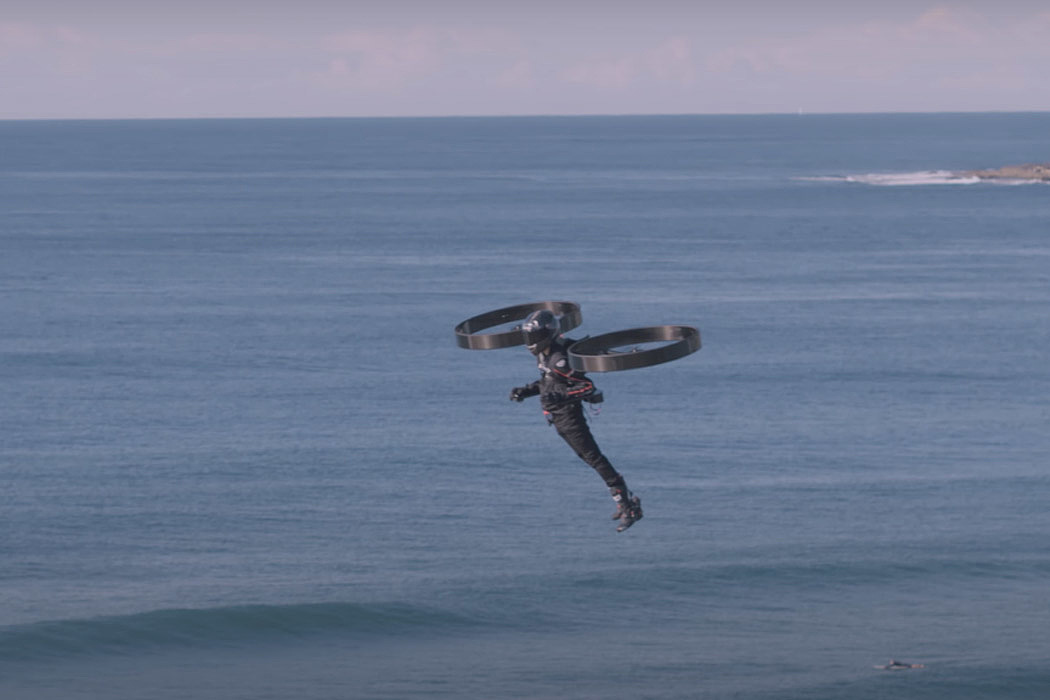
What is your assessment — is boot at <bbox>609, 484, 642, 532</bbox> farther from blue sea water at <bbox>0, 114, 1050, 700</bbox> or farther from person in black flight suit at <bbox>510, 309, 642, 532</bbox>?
blue sea water at <bbox>0, 114, 1050, 700</bbox>

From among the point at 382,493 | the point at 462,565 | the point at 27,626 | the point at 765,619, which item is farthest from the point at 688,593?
the point at 27,626

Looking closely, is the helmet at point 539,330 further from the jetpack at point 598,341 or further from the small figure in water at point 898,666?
the small figure in water at point 898,666

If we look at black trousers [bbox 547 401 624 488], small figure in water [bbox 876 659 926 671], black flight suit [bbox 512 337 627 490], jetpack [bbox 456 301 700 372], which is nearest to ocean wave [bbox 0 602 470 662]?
small figure in water [bbox 876 659 926 671]

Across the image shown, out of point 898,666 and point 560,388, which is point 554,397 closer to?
point 560,388

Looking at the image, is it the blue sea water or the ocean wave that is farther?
the ocean wave

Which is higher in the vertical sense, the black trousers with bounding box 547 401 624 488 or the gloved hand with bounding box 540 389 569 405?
the gloved hand with bounding box 540 389 569 405

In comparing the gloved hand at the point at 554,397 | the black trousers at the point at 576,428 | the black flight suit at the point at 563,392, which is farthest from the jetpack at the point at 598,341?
the black trousers at the point at 576,428

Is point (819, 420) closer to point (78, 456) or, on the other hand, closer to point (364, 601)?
point (364, 601)
